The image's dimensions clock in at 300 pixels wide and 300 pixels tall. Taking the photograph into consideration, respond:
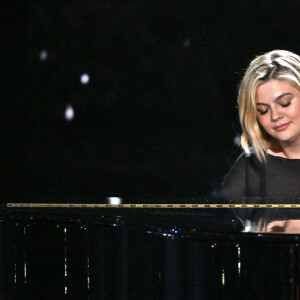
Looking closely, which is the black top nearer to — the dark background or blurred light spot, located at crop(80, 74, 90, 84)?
the dark background

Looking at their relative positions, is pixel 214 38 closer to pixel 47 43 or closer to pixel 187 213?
pixel 47 43

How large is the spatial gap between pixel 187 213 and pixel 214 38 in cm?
212

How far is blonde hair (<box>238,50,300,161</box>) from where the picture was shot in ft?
6.91

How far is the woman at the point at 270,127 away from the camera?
2113 millimetres

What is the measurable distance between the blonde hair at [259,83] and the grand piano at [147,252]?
1.24 feet

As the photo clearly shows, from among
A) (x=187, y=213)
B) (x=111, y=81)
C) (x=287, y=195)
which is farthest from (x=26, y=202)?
(x=111, y=81)

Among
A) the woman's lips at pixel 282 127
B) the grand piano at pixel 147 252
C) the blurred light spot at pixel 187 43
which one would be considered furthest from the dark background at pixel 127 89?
the grand piano at pixel 147 252

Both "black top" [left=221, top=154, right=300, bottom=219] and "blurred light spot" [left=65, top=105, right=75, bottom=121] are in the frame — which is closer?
"black top" [left=221, top=154, right=300, bottom=219]

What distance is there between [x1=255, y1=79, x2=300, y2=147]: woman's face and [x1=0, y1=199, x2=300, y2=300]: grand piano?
0.41 m

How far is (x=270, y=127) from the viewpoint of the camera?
6.95 feet

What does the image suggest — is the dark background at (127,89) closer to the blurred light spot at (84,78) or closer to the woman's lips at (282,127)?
the blurred light spot at (84,78)

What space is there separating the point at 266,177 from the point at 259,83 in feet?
1.12

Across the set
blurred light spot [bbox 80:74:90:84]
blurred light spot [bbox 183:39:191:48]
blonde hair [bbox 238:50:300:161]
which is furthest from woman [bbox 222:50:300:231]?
blurred light spot [bbox 80:74:90:84]

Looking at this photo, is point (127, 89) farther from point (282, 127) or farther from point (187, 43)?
point (282, 127)
